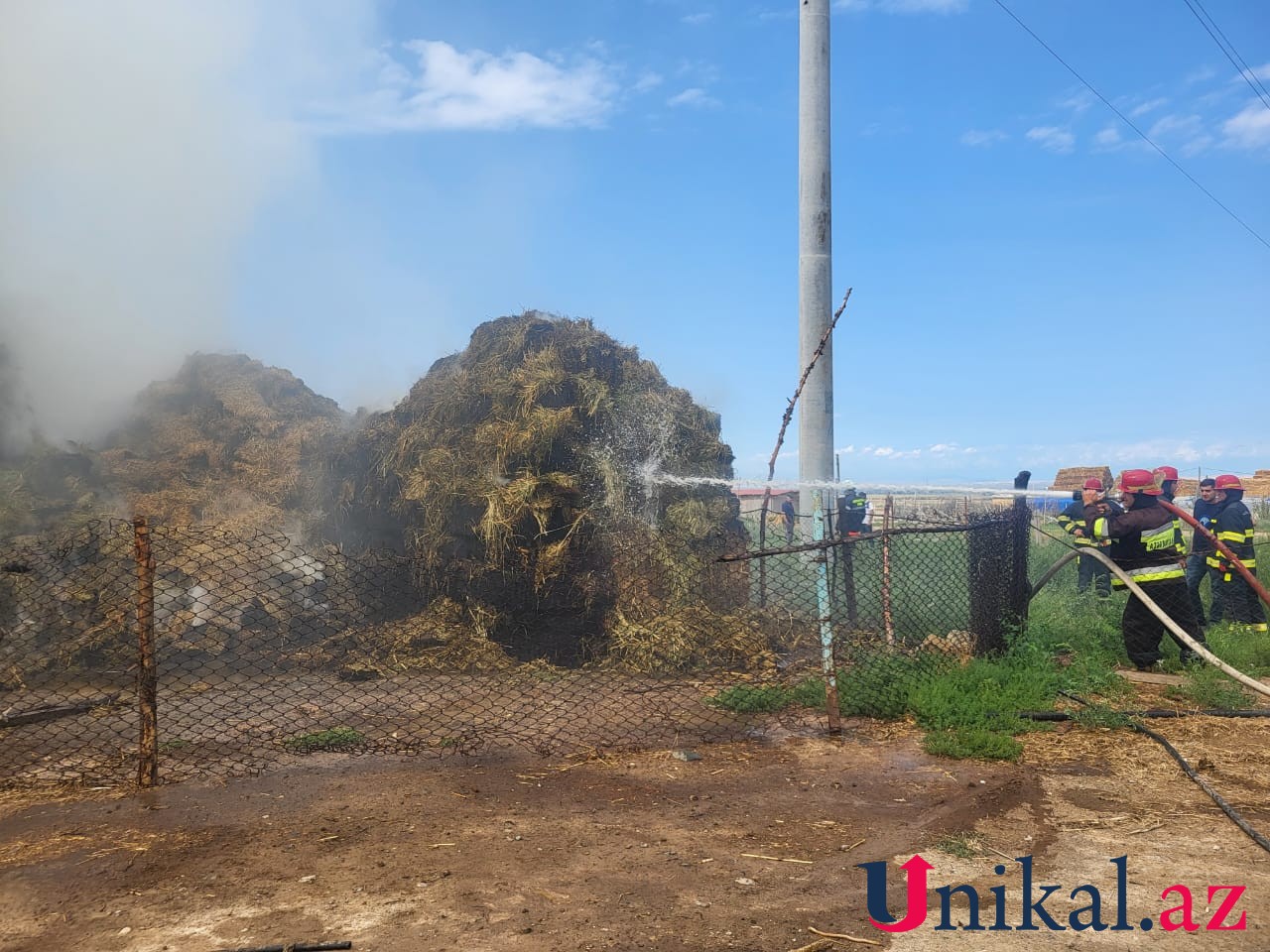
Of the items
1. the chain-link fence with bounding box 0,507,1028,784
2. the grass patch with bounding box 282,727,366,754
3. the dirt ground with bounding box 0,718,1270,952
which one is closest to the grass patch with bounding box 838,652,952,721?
the chain-link fence with bounding box 0,507,1028,784

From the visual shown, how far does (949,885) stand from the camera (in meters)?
3.56

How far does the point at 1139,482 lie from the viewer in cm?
770

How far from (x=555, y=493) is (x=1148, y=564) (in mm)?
5326

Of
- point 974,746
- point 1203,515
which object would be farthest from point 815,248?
point 1203,515

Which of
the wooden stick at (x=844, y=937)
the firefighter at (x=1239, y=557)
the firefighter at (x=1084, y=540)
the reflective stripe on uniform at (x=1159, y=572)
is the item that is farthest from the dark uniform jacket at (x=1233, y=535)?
the wooden stick at (x=844, y=937)

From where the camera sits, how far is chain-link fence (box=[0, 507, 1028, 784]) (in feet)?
20.0

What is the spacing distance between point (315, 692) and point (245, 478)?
13.3 ft

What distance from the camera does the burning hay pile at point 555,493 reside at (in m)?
8.01

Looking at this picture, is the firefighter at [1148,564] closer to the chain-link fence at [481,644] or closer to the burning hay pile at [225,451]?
the chain-link fence at [481,644]

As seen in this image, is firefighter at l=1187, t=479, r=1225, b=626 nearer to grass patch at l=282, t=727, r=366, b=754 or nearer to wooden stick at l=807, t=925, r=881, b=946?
wooden stick at l=807, t=925, r=881, b=946

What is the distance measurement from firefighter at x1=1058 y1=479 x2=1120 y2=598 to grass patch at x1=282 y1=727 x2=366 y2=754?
306 inches

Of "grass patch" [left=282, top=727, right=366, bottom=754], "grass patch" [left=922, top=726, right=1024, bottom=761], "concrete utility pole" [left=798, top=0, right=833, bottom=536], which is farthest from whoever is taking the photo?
"concrete utility pole" [left=798, top=0, right=833, bottom=536]

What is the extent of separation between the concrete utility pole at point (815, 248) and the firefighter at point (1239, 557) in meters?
5.14

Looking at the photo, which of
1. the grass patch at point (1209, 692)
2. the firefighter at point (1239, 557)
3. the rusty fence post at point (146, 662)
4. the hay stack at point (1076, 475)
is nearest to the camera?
the rusty fence post at point (146, 662)
